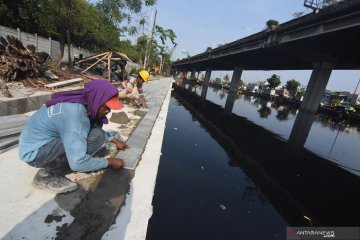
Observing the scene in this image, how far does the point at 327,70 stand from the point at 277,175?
23954 millimetres

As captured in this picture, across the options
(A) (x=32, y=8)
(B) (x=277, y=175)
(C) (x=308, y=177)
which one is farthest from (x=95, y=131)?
(A) (x=32, y=8)

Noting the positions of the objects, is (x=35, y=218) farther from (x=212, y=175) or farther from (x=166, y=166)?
(x=212, y=175)

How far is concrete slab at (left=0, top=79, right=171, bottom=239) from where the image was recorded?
7.25ft

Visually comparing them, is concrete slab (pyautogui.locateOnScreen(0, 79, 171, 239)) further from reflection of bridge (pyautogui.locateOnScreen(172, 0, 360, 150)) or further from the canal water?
reflection of bridge (pyautogui.locateOnScreen(172, 0, 360, 150))

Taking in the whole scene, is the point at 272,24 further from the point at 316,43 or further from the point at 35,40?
the point at 35,40

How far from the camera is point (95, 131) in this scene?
3.05 m

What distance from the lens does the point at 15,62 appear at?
6957 millimetres

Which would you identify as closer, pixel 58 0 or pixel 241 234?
pixel 241 234

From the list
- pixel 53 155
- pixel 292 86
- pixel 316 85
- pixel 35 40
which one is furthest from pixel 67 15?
pixel 292 86

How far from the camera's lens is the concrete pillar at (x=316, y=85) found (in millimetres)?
25750

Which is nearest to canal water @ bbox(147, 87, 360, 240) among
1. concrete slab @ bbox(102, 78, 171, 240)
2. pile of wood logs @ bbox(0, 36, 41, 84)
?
concrete slab @ bbox(102, 78, 171, 240)

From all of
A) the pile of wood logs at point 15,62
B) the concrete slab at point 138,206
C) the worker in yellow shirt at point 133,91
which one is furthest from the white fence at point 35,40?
the concrete slab at point 138,206

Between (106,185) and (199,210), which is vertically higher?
(106,185)

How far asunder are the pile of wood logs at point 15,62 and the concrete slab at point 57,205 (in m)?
4.62
